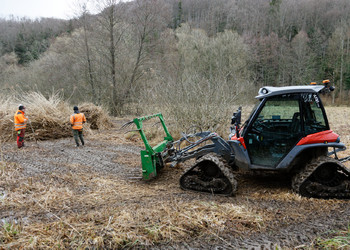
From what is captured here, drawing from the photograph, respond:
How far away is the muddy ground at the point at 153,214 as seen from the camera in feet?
10.4

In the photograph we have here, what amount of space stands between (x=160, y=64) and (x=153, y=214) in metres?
21.7

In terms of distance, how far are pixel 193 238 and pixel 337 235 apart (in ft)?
6.05

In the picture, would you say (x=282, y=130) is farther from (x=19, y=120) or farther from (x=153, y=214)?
(x=19, y=120)

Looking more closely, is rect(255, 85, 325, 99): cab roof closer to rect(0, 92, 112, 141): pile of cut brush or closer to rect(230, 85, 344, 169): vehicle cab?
rect(230, 85, 344, 169): vehicle cab

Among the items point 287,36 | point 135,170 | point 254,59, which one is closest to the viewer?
point 135,170

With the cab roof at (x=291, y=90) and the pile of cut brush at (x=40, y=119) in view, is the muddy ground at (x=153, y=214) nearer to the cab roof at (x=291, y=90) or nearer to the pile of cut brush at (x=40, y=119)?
the cab roof at (x=291, y=90)

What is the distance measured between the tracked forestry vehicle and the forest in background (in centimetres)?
513

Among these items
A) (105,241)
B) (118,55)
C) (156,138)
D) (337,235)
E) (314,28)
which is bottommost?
(156,138)

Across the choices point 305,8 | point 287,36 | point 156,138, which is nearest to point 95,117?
point 156,138

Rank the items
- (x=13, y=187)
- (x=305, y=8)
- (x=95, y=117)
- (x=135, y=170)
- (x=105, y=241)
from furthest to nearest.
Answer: (x=305, y=8) → (x=95, y=117) → (x=135, y=170) → (x=13, y=187) → (x=105, y=241)

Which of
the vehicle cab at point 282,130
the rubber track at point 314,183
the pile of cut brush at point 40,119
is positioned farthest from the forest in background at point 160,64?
the rubber track at point 314,183

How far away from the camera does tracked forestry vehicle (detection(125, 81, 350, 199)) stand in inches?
170

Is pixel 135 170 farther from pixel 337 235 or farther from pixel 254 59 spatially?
pixel 254 59

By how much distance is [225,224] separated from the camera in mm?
3516
